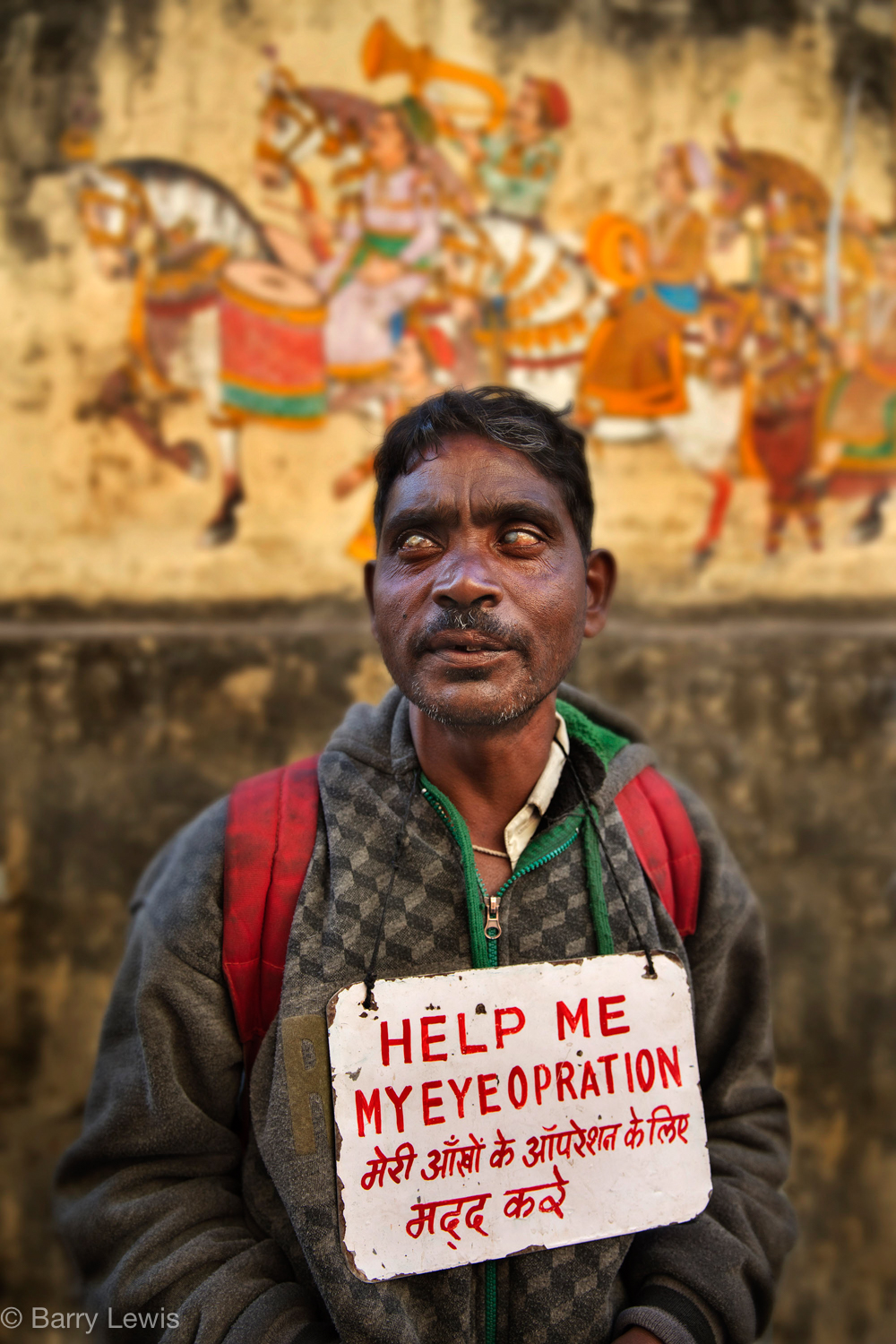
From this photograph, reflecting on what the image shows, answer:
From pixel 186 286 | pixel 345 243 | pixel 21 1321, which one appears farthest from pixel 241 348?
pixel 21 1321

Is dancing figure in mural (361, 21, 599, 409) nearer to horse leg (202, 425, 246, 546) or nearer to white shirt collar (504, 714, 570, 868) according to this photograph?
horse leg (202, 425, 246, 546)

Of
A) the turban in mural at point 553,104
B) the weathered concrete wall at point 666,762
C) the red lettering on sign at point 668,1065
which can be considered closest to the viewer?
the red lettering on sign at point 668,1065

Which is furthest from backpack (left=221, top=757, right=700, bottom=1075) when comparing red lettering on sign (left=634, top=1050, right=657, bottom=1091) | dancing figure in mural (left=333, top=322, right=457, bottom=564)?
dancing figure in mural (left=333, top=322, right=457, bottom=564)

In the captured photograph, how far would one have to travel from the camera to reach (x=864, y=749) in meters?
2.57

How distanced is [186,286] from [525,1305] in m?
2.58

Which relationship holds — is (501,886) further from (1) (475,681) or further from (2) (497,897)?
(1) (475,681)

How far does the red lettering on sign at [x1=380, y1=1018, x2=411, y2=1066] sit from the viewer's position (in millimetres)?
997

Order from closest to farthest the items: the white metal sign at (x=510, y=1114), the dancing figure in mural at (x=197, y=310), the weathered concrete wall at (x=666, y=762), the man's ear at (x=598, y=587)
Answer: the white metal sign at (x=510, y=1114)
the man's ear at (x=598, y=587)
the weathered concrete wall at (x=666, y=762)
the dancing figure in mural at (x=197, y=310)

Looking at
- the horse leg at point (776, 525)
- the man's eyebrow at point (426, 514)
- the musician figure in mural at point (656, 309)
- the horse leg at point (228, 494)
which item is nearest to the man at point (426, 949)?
the man's eyebrow at point (426, 514)

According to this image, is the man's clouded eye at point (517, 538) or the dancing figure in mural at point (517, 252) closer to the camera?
the man's clouded eye at point (517, 538)

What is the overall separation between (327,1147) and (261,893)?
0.31 metres

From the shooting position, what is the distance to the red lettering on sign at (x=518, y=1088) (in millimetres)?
1021

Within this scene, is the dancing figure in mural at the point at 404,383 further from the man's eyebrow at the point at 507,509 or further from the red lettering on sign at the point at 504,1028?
the red lettering on sign at the point at 504,1028

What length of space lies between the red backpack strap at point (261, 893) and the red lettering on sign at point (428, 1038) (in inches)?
7.6
